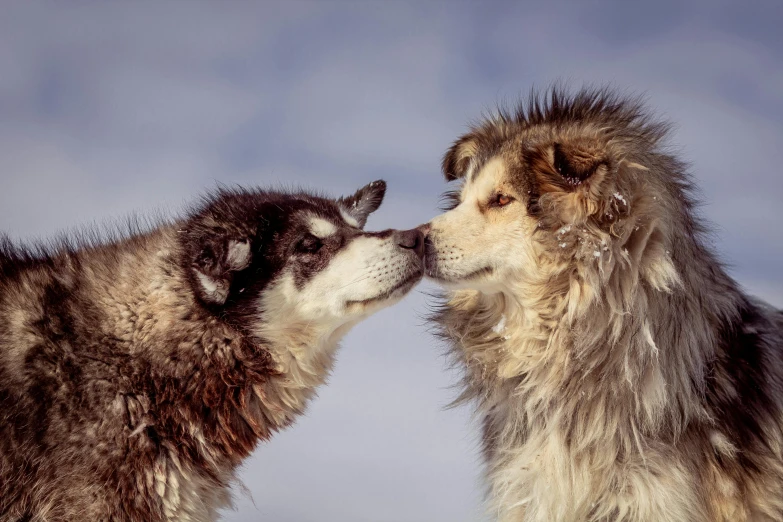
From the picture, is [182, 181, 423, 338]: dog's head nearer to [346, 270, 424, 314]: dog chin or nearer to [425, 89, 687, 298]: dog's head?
[346, 270, 424, 314]: dog chin

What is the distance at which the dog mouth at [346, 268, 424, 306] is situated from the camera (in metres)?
5.47

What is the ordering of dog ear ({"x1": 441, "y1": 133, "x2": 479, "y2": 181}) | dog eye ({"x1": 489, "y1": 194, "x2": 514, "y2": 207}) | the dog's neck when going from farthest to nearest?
dog ear ({"x1": 441, "y1": 133, "x2": 479, "y2": 181})
dog eye ({"x1": 489, "y1": 194, "x2": 514, "y2": 207})
the dog's neck

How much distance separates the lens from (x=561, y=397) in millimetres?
5156

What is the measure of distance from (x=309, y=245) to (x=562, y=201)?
5.93ft

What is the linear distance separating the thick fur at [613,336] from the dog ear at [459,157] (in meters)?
0.66

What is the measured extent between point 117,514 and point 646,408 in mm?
3271

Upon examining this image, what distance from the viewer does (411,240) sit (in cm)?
552

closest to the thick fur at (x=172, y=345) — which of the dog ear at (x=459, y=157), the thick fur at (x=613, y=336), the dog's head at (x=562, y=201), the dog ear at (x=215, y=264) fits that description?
the dog ear at (x=215, y=264)

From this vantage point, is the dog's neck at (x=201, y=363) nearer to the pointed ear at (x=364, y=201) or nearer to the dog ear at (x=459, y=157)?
the pointed ear at (x=364, y=201)

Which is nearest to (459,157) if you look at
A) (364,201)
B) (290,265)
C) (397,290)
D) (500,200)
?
(364,201)

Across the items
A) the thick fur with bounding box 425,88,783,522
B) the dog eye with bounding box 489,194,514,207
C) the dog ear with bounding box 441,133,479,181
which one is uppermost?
the dog ear with bounding box 441,133,479,181

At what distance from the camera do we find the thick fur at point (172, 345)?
183 inches

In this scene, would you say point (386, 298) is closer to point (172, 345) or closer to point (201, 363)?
point (201, 363)

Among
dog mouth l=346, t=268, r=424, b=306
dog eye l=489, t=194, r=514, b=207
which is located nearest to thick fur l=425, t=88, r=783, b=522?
dog eye l=489, t=194, r=514, b=207
